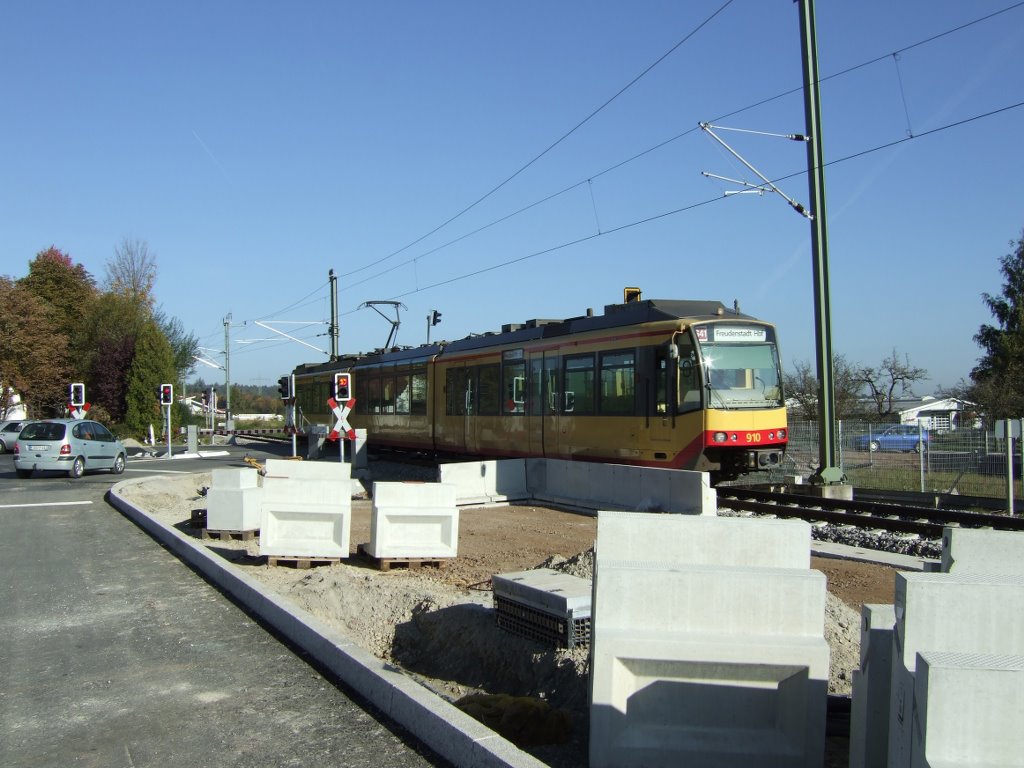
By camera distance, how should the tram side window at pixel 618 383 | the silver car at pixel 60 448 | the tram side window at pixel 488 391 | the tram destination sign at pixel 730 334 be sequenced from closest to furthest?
the tram destination sign at pixel 730 334 → the tram side window at pixel 618 383 → the tram side window at pixel 488 391 → the silver car at pixel 60 448

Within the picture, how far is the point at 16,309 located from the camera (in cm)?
5241

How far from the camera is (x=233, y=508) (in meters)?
12.1

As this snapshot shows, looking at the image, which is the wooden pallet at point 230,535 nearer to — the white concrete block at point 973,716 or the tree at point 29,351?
the white concrete block at point 973,716

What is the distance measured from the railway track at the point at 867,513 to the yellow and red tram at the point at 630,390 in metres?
0.90

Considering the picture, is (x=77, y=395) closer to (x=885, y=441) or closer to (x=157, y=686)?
(x=885, y=441)

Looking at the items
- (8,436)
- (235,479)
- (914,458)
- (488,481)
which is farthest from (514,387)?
(8,436)

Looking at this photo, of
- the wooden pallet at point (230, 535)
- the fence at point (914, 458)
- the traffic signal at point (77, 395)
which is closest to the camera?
the wooden pallet at point (230, 535)

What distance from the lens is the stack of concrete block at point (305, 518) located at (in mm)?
10031

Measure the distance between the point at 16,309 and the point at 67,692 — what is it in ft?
173

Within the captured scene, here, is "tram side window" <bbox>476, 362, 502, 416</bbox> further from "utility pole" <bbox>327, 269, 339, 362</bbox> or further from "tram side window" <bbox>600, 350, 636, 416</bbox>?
"utility pole" <bbox>327, 269, 339, 362</bbox>

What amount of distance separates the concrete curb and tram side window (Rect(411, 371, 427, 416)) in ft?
55.9

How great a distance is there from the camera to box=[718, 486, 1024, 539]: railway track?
45.0ft

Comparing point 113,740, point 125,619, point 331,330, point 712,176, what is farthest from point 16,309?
point 113,740

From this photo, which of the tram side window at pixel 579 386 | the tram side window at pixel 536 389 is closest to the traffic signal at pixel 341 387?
the tram side window at pixel 536 389
